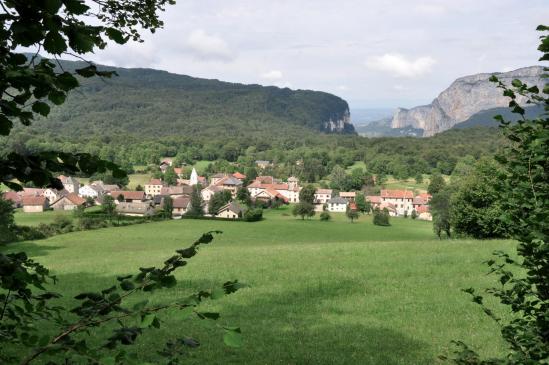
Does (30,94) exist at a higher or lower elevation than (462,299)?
higher

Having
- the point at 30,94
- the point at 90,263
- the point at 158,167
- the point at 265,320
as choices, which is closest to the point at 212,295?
the point at 30,94

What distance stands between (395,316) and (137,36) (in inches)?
416

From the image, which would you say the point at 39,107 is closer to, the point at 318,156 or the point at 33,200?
the point at 33,200

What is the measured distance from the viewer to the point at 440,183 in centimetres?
11800

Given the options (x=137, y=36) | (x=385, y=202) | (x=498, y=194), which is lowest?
(x=385, y=202)

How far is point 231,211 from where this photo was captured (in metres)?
87.6

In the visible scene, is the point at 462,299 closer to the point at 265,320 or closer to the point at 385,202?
the point at 265,320

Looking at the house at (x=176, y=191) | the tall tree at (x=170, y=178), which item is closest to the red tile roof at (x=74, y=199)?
the house at (x=176, y=191)

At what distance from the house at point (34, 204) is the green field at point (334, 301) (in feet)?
239

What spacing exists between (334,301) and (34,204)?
92277 millimetres

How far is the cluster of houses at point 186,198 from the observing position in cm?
9206

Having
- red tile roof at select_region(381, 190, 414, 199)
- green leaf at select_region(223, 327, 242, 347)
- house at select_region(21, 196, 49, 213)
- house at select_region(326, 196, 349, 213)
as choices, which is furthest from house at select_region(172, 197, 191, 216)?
green leaf at select_region(223, 327, 242, 347)

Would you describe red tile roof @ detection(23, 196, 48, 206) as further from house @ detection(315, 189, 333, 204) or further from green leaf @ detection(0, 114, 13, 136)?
green leaf @ detection(0, 114, 13, 136)

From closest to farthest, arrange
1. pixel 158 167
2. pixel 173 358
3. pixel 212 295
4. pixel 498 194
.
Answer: pixel 212 295
pixel 173 358
pixel 498 194
pixel 158 167
